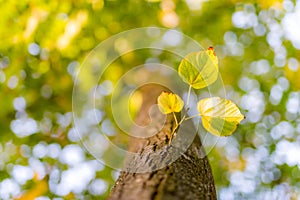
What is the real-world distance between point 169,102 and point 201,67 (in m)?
0.13

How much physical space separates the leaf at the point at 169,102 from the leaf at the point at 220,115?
58 mm

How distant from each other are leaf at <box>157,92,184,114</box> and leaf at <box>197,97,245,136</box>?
0.06m

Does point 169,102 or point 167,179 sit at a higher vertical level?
point 169,102

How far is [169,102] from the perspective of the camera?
92 centimetres

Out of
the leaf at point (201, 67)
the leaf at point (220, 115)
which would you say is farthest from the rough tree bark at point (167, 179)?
the leaf at point (201, 67)

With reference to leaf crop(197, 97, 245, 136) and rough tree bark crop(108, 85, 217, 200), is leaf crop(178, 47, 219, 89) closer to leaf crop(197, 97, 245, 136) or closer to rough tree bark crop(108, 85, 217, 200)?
leaf crop(197, 97, 245, 136)

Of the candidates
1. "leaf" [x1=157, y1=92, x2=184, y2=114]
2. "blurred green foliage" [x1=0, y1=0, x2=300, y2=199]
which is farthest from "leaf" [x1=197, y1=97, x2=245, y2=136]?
"blurred green foliage" [x1=0, y1=0, x2=300, y2=199]

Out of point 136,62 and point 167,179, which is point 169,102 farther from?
point 136,62

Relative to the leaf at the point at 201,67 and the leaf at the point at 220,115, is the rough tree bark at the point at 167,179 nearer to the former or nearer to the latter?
the leaf at the point at 220,115

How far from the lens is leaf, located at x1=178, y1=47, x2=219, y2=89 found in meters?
0.88

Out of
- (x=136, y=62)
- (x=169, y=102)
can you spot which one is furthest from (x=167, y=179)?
(x=136, y=62)

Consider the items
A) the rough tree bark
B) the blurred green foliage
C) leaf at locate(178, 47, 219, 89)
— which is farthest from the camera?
the blurred green foliage

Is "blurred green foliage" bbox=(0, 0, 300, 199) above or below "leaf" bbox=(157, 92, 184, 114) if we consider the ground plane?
above

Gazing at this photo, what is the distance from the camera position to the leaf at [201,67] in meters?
0.88
